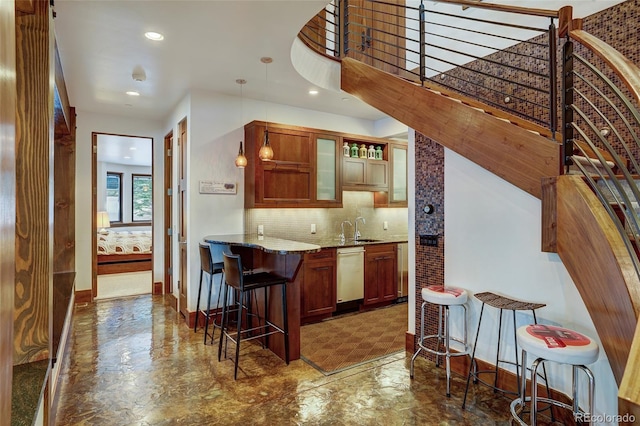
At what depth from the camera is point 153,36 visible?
Result: 9.68ft

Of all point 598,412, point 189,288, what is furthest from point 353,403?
point 189,288

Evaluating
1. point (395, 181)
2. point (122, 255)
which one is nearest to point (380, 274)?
point (395, 181)

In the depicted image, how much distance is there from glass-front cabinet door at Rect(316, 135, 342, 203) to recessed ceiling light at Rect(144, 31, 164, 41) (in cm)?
224

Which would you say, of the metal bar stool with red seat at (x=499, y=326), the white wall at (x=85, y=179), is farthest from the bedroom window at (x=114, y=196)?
the metal bar stool with red seat at (x=499, y=326)

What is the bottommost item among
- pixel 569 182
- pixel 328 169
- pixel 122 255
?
pixel 122 255

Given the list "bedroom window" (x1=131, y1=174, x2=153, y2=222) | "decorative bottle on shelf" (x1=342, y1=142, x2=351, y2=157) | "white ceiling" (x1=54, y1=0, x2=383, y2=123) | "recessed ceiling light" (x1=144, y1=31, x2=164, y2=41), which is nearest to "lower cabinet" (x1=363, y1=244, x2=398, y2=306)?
"decorative bottle on shelf" (x1=342, y1=142, x2=351, y2=157)

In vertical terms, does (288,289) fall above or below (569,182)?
below

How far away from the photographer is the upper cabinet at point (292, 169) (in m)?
4.36

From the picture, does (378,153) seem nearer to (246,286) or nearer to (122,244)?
(246,286)

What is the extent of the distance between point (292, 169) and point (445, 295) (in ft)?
8.27

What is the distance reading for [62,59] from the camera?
338 cm

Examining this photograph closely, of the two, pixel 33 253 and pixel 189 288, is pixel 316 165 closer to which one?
pixel 189 288

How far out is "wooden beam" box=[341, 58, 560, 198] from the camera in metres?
2.29

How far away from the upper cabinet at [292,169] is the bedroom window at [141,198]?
8.39 meters
